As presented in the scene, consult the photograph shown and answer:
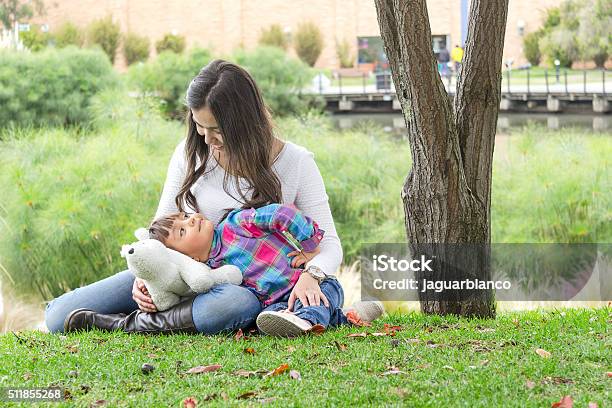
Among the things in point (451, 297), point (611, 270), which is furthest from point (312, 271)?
point (611, 270)

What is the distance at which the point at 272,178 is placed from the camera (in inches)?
120

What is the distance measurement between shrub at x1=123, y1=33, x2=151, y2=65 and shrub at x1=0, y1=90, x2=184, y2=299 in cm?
1992

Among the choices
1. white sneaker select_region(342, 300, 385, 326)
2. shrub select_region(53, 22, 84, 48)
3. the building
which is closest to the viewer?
white sneaker select_region(342, 300, 385, 326)

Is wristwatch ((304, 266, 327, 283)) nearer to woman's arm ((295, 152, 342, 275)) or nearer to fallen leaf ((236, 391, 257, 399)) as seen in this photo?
woman's arm ((295, 152, 342, 275))

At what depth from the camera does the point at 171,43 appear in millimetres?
26906

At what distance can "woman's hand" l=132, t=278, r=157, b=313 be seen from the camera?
2.99 meters

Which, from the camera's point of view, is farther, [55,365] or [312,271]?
[312,271]

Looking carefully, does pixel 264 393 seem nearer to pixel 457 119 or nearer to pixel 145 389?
pixel 145 389

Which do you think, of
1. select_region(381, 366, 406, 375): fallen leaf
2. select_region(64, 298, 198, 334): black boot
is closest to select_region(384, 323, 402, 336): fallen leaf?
select_region(381, 366, 406, 375): fallen leaf

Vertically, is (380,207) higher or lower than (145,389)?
lower

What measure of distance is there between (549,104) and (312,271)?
17.7m

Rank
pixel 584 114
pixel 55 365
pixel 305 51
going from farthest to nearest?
pixel 305 51, pixel 584 114, pixel 55 365

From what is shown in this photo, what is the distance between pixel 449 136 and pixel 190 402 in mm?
1531

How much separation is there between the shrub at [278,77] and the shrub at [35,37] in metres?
9.24
